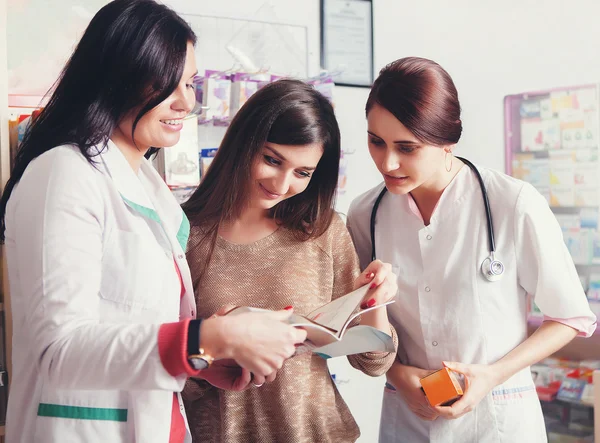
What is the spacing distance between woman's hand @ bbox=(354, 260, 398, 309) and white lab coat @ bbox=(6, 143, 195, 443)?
490 mm

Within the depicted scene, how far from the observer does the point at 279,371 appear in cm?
170

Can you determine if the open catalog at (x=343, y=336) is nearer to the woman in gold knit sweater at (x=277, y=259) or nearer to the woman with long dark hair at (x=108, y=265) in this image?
the woman with long dark hair at (x=108, y=265)

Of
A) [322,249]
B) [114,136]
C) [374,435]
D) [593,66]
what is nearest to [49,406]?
[114,136]

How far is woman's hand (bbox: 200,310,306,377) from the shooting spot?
3.45 feet

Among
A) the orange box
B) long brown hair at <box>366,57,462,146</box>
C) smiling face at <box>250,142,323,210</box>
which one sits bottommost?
the orange box

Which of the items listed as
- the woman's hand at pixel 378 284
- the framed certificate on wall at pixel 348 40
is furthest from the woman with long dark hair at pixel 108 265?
the framed certificate on wall at pixel 348 40

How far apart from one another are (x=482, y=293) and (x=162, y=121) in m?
0.99

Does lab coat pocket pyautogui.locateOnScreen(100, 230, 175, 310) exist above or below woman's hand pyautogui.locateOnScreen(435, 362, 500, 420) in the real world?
above

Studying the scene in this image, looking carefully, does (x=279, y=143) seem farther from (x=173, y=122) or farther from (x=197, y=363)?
(x=197, y=363)

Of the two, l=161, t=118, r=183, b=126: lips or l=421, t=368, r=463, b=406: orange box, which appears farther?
l=421, t=368, r=463, b=406: orange box

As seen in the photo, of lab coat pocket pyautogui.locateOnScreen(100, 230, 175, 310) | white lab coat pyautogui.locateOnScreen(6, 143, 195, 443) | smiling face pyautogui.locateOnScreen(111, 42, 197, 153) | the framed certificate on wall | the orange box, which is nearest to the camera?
white lab coat pyautogui.locateOnScreen(6, 143, 195, 443)

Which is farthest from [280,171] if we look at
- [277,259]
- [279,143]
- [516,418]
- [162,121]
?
[516,418]

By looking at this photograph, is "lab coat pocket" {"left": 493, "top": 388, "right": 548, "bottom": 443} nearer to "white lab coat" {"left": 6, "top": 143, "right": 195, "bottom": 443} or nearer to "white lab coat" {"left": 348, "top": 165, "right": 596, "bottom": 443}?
"white lab coat" {"left": 348, "top": 165, "right": 596, "bottom": 443}

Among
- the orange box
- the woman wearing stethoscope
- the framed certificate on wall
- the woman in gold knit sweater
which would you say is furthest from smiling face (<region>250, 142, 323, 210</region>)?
the framed certificate on wall
